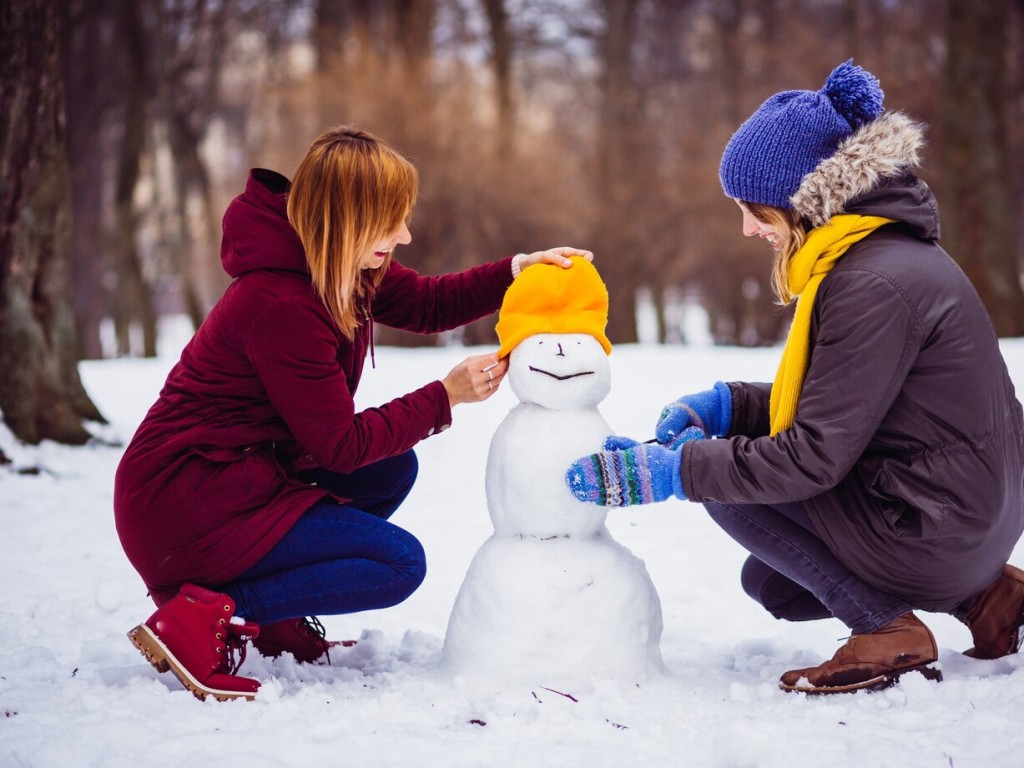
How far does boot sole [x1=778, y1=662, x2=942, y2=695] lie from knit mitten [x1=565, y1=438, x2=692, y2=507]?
53 centimetres

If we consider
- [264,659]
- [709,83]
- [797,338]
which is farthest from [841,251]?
[709,83]

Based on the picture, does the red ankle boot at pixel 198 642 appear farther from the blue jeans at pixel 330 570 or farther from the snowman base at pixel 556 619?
the snowman base at pixel 556 619

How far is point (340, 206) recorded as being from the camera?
90.0 inches

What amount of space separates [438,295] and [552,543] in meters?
0.90

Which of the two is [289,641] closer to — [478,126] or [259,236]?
[259,236]

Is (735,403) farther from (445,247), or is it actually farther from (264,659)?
(445,247)

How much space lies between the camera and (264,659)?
2.43 meters

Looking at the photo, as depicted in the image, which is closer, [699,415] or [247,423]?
[247,423]

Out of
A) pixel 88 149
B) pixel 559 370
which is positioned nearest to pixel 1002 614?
pixel 559 370

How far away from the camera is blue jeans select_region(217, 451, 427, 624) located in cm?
229

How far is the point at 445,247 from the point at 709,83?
34.8ft

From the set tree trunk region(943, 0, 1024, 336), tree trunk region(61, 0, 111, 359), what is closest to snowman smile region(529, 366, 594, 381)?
tree trunk region(943, 0, 1024, 336)

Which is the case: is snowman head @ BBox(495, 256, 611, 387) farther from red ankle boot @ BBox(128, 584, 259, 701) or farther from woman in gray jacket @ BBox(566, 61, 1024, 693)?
red ankle boot @ BBox(128, 584, 259, 701)

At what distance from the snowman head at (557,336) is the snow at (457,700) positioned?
48cm
